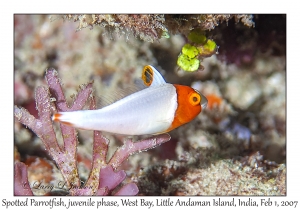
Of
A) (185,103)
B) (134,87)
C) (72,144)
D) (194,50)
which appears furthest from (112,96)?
(194,50)

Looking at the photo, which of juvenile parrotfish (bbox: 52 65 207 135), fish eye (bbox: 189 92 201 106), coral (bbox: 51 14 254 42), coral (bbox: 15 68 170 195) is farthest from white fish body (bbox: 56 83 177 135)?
coral (bbox: 51 14 254 42)

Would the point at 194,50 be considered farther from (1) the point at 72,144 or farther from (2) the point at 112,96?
(1) the point at 72,144

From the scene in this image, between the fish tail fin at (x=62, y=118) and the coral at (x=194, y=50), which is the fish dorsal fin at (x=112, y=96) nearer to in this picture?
the fish tail fin at (x=62, y=118)

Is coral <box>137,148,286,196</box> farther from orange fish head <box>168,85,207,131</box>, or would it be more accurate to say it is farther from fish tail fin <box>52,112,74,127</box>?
fish tail fin <box>52,112,74,127</box>

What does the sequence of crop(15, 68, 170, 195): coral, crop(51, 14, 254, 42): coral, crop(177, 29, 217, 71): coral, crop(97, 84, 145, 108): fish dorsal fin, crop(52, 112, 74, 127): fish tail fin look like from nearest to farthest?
crop(52, 112, 74, 127): fish tail fin, crop(97, 84, 145, 108): fish dorsal fin, crop(15, 68, 170, 195): coral, crop(51, 14, 254, 42): coral, crop(177, 29, 217, 71): coral

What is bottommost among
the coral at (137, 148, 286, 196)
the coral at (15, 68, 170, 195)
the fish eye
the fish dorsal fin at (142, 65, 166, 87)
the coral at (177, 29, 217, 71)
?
the coral at (137, 148, 286, 196)

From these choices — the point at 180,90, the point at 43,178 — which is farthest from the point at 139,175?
the point at 180,90
